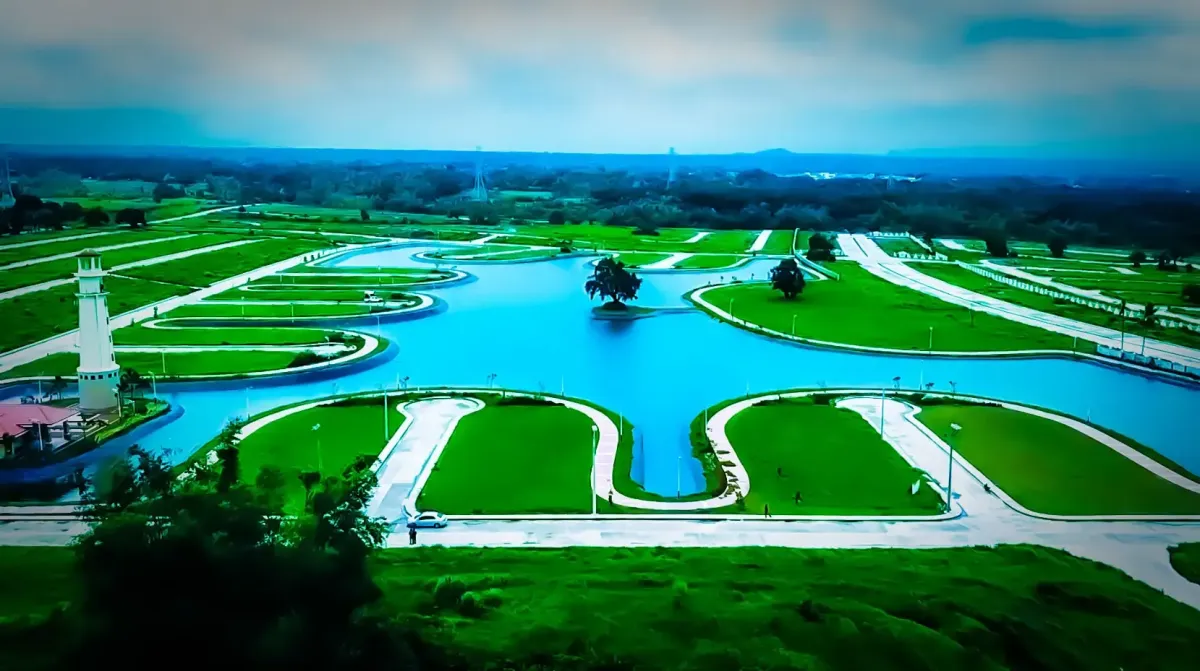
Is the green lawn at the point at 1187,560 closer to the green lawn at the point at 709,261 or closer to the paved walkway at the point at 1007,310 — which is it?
the paved walkway at the point at 1007,310

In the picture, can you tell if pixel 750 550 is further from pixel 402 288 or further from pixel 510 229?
pixel 510 229

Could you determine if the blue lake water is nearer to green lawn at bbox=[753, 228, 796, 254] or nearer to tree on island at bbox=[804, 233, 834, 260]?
tree on island at bbox=[804, 233, 834, 260]

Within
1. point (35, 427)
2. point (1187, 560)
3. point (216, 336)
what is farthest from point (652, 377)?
point (35, 427)

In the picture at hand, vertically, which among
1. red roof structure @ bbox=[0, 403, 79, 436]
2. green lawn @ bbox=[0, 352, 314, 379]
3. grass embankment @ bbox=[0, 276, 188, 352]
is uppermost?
grass embankment @ bbox=[0, 276, 188, 352]

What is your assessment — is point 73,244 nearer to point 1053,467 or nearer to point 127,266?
point 127,266

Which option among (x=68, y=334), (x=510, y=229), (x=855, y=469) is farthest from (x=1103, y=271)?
(x=510, y=229)

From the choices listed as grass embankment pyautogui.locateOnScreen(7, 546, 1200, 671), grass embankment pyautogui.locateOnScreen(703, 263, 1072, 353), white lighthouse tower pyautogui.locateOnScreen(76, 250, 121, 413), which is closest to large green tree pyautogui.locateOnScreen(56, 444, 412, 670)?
grass embankment pyautogui.locateOnScreen(7, 546, 1200, 671)
